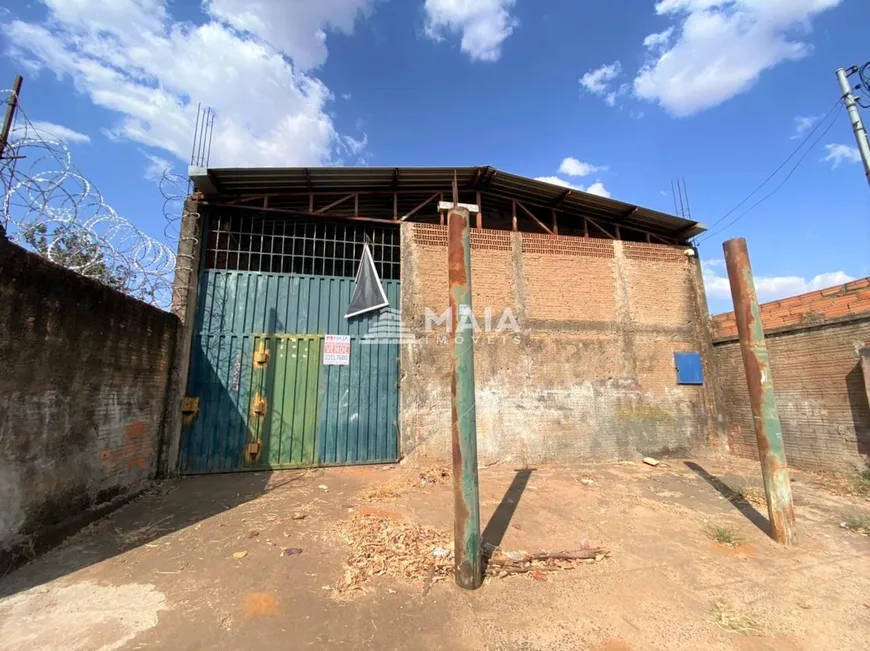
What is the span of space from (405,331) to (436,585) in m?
4.71

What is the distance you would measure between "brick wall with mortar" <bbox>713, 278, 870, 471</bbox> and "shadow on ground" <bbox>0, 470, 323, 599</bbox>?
870 cm

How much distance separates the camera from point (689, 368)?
28.0 feet

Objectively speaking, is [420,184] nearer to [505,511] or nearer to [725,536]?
[505,511]

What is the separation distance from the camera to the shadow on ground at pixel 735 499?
15.3 ft

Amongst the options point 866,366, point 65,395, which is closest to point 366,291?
point 65,395

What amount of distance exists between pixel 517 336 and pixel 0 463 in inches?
278

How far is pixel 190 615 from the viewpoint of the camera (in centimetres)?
282

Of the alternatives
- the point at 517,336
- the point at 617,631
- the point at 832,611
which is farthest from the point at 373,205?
the point at 832,611

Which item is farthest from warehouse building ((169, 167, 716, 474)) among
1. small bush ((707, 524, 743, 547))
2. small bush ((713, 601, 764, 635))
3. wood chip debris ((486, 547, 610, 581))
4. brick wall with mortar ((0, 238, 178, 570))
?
small bush ((713, 601, 764, 635))

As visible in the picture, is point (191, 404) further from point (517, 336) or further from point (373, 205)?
point (517, 336)

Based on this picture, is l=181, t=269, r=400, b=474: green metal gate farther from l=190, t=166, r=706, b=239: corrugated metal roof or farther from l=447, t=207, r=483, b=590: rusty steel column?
l=447, t=207, r=483, b=590: rusty steel column

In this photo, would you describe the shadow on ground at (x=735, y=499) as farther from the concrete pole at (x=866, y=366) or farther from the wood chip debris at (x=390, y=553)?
the wood chip debris at (x=390, y=553)

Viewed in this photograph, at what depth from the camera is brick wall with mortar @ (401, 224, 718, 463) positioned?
7.36 meters

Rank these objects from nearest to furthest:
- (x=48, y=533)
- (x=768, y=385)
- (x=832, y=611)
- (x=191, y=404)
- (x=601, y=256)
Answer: (x=832, y=611), (x=48, y=533), (x=768, y=385), (x=191, y=404), (x=601, y=256)
